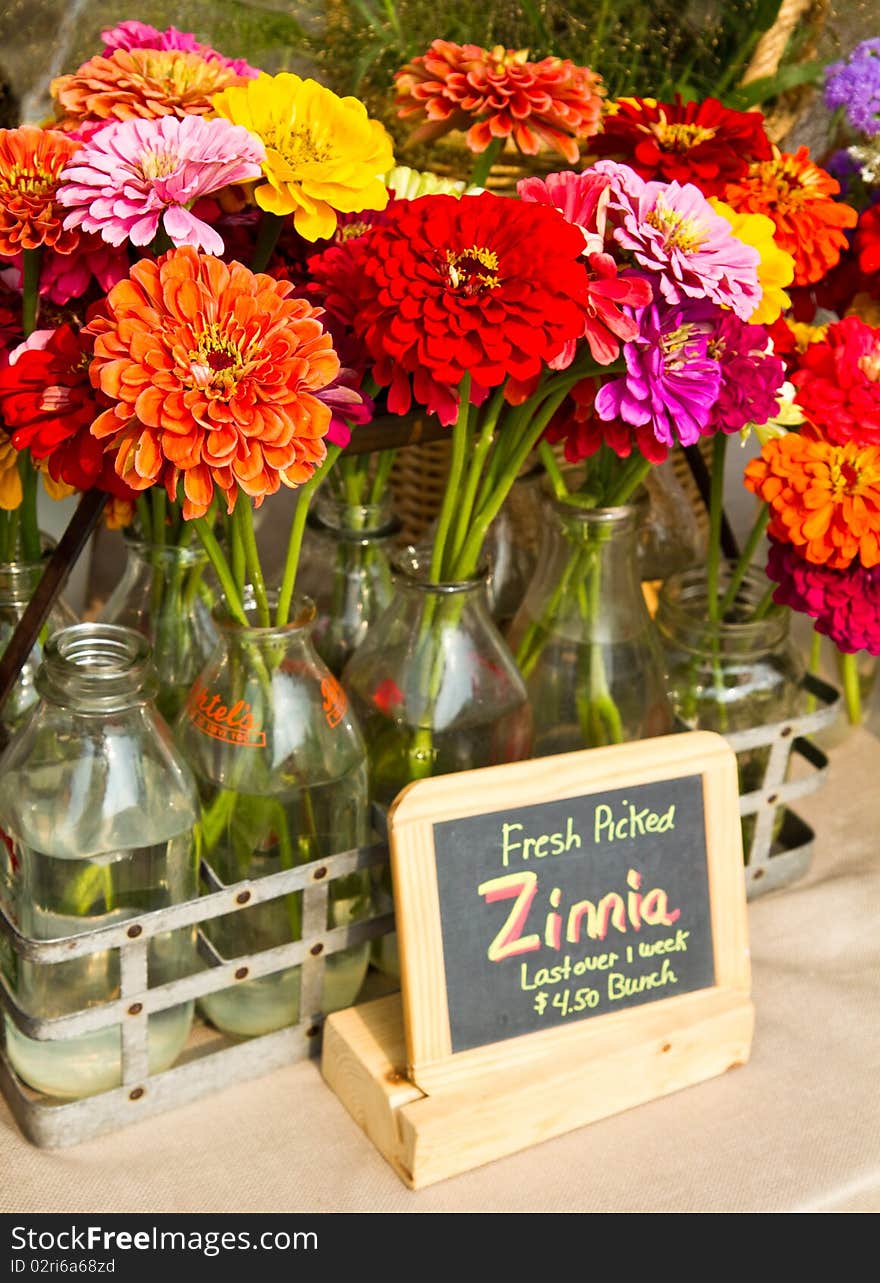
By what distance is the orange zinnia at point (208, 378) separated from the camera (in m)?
0.40

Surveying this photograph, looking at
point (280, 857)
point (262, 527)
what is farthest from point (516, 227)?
point (262, 527)

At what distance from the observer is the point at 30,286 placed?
482 mm

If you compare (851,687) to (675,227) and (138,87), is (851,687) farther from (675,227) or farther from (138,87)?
(138,87)

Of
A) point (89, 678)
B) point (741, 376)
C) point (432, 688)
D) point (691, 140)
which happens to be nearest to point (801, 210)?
point (691, 140)

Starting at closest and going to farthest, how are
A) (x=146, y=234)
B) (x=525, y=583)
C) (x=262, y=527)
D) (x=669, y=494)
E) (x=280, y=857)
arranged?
1. (x=146, y=234)
2. (x=280, y=857)
3. (x=525, y=583)
4. (x=669, y=494)
5. (x=262, y=527)

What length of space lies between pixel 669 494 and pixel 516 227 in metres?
0.44

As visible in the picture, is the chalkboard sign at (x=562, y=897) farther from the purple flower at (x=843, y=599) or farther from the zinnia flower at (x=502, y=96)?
the zinnia flower at (x=502, y=96)

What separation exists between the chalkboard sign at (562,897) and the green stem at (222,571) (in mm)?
93

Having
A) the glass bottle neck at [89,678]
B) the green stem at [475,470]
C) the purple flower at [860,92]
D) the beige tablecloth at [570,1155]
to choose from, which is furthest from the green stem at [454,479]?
the purple flower at [860,92]

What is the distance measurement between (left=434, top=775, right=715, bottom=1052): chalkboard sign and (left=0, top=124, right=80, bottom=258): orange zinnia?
0.25 m

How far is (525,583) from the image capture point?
0.71 m

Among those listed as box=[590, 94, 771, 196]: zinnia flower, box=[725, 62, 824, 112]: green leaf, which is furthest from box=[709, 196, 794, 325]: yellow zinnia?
box=[725, 62, 824, 112]: green leaf
